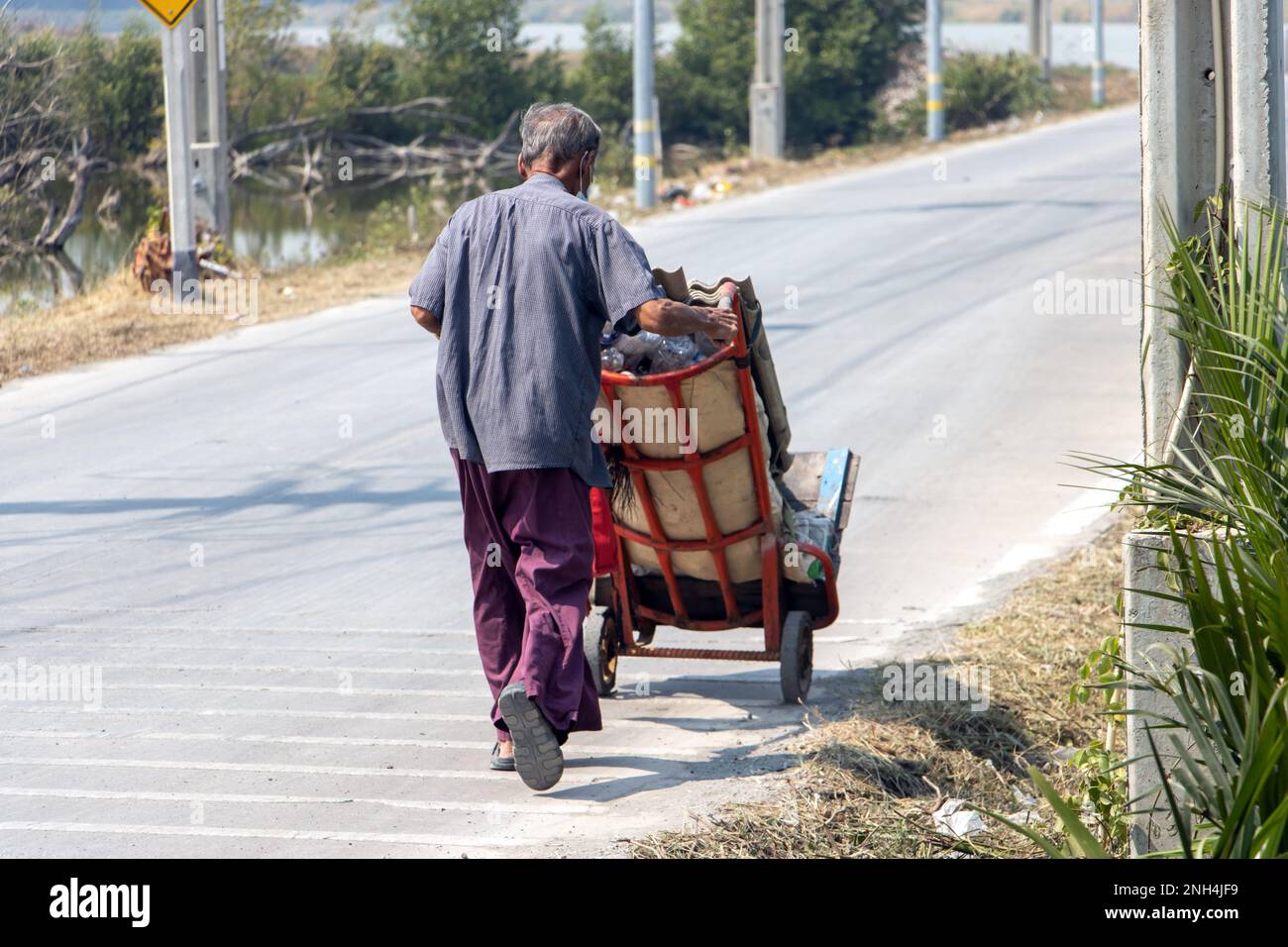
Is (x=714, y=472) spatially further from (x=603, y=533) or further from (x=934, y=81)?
(x=934, y=81)

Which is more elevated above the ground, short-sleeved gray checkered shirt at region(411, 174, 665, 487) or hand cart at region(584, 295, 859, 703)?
short-sleeved gray checkered shirt at region(411, 174, 665, 487)

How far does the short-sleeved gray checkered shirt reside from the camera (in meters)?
4.93

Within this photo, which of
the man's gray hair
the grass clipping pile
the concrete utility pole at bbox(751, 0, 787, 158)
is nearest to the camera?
the grass clipping pile

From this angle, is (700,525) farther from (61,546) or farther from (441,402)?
(61,546)

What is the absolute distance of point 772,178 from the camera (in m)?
27.2

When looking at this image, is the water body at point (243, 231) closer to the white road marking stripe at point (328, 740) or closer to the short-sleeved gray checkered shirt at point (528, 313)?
the white road marking stripe at point (328, 740)

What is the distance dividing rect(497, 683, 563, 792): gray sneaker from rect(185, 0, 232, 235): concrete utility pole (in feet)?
44.3

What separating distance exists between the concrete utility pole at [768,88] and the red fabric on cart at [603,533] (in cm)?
2568

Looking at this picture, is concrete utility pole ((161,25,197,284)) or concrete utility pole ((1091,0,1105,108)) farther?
concrete utility pole ((1091,0,1105,108))

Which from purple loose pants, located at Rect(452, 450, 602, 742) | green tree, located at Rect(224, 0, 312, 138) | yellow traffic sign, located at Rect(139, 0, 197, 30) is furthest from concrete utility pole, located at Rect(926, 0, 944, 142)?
purple loose pants, located at Rect(452, 450, 602, 742)

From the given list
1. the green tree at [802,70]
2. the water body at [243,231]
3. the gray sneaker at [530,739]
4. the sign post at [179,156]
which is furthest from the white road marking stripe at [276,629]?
the green tree at [802,70]

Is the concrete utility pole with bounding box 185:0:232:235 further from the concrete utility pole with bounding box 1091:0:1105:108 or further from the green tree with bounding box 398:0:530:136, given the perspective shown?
the concrete utility pole with bounding box 1091:0:1105:108

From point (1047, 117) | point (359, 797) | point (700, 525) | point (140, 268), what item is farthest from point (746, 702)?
point (1047, 117)
